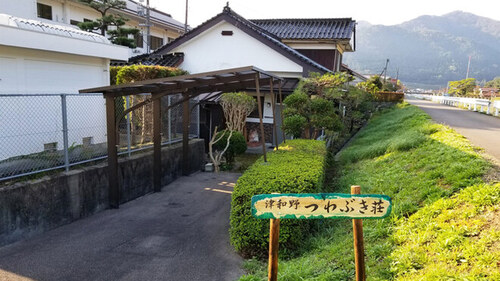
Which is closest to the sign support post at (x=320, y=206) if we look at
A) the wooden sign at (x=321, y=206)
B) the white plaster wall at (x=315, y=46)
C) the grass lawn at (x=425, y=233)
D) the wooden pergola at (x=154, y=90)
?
the wooden sign at (x=321, y=206)

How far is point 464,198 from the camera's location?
15.4ft

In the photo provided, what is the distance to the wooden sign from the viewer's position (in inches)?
122

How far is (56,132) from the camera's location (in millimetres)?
8727

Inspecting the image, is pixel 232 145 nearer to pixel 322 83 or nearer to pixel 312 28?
pixel 322 83

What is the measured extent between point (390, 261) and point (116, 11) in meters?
20.6

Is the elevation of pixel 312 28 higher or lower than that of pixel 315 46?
higher

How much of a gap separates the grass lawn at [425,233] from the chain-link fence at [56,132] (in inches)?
185

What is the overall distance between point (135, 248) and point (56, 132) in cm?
473

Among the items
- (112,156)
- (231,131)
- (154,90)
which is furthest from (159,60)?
(112,156)

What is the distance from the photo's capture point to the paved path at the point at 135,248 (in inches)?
196

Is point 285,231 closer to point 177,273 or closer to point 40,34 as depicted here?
point 177,273

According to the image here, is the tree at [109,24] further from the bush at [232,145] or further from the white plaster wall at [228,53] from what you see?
the bush at [232,145]

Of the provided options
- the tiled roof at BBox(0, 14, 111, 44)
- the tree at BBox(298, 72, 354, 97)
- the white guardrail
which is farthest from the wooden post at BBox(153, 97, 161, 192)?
the white guardrail

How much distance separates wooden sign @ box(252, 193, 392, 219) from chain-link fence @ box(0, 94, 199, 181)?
5189mm
